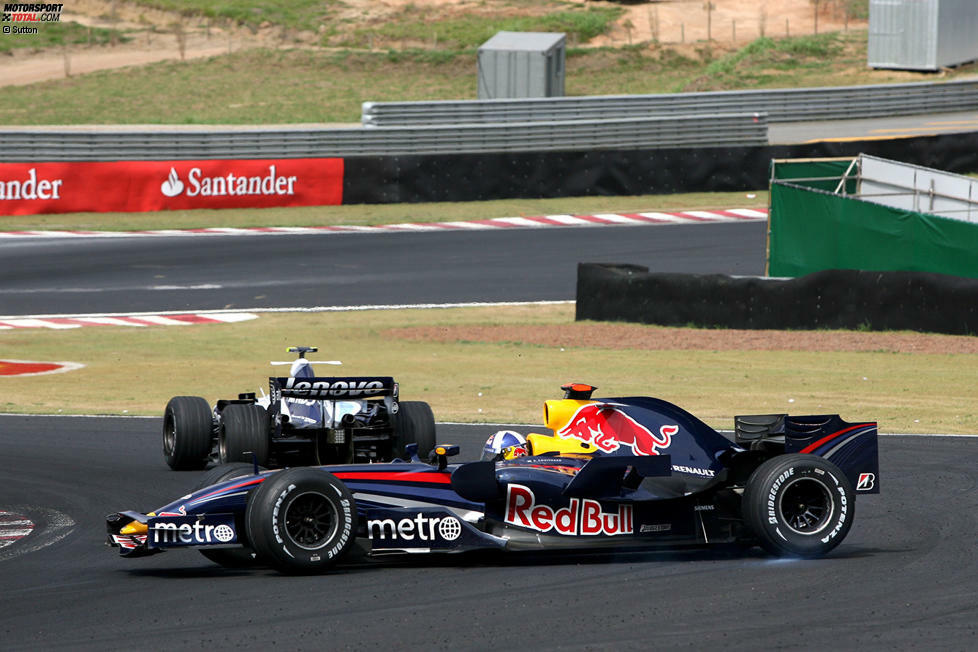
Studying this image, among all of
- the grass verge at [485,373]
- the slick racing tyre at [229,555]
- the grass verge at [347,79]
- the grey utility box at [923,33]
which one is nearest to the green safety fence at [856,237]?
the grass verge at [485,373]

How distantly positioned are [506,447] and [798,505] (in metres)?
2.08

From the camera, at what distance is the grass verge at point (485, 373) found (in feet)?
60.3

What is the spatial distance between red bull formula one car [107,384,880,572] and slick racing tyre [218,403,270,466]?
9.31ft

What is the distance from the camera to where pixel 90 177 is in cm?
3256

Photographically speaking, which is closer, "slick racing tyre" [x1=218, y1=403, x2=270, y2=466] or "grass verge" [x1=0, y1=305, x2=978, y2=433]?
"slick racing tyre" [x1=218, y1=403, x2=270, y2=466]

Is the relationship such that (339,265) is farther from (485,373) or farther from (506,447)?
(506,447)

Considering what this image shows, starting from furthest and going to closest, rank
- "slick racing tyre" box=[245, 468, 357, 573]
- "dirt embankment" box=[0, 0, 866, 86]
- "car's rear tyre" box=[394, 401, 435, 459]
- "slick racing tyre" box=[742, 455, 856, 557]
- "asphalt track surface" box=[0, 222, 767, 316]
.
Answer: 1. "dirt embankment" box=[0, 0, 866, 86]
2. "asphalt track surface" box=[0, 222, 767, 316]
3. "car's rear tyre" box=[394, 401, 435, 459]
4. "slick racing tyre" box=[742, 455, 856, 557]
5. "slick racing tyre" box=[245, 468, 357, 573]

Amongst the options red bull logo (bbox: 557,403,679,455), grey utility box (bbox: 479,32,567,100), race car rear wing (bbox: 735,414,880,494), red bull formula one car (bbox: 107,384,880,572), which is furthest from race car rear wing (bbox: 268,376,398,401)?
grey utility box (bbox: 479,32,567,100)

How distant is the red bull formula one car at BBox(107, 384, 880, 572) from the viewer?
9.50 m

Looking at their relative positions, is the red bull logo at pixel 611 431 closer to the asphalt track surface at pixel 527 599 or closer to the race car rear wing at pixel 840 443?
the race car rear wing at pixel 840 443

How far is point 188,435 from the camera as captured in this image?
14109 mm

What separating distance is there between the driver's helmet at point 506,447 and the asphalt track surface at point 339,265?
16.1 meters

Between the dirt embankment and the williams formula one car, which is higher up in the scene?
the dirt embankment

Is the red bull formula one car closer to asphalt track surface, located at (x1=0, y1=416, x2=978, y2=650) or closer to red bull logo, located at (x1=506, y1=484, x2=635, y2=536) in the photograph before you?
red bull logo, located at (x1=506, y1=484, x2=635, y2=536)
